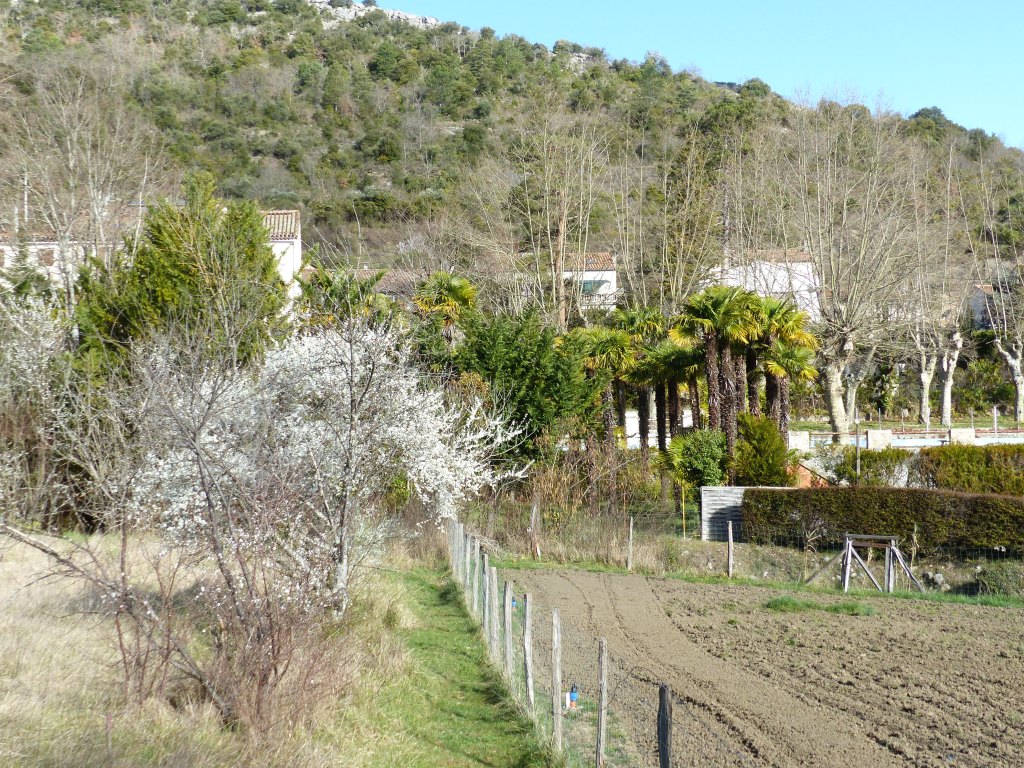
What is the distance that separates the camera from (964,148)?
83438 mm

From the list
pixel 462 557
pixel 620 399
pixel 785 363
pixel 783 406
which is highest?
pixel 785 363

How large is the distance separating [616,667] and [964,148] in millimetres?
83729

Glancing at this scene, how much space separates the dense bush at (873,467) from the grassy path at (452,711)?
51.2 ft

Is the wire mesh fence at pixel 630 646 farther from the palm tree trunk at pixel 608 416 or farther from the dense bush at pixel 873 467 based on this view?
the palm tree trunk at pixel 608 416

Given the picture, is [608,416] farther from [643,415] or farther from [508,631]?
[508,631]

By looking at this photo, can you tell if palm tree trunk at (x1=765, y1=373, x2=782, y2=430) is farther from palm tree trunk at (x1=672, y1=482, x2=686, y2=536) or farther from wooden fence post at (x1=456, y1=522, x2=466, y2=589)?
wooden fence post at (x1=456, y1=522, x2=466, y2=589)

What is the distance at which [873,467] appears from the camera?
1050 inches

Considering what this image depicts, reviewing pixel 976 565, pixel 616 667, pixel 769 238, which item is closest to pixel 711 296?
pixel 976 565

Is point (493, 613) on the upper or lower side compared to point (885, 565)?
upper

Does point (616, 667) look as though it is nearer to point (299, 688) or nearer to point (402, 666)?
point (402, 666)

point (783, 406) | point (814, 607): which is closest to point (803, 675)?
point (814, 607)

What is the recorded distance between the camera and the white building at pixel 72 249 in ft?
89.2

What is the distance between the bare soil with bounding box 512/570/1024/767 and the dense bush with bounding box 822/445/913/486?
8.64 m

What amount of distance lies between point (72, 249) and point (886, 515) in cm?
2469
